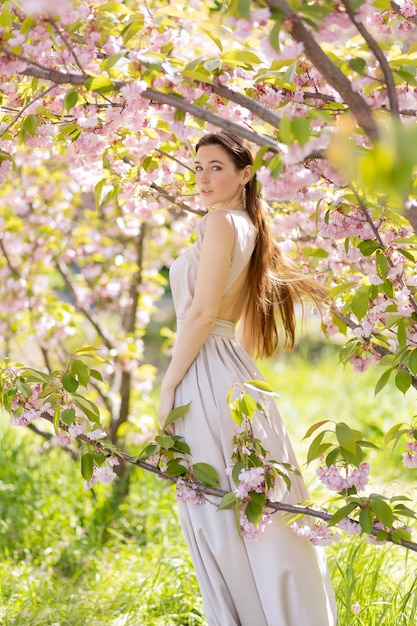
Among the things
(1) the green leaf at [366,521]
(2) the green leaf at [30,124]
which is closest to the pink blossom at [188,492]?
(1) the green leaf at [366,521]

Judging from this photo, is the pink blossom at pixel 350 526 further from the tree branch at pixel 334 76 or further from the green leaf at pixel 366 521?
the tree branch at pixel 334 76

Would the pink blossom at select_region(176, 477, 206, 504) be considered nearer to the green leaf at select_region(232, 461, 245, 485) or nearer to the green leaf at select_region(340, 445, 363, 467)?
the green leaf at select_region(232, 461, 245, 485)

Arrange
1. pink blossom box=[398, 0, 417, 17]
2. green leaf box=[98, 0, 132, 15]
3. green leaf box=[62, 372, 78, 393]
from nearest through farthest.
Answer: green leaf box=[98, 0, 132, 15]
pink blossom box=[398, 0, 417, 17]
green leaf box=[62, 372, 78, 393]

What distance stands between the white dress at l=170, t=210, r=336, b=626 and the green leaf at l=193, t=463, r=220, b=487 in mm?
61

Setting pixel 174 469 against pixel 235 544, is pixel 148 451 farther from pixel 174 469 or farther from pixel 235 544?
pixel 235 544

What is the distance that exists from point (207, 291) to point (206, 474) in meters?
0.54

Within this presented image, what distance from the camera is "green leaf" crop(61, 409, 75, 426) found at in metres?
1.98

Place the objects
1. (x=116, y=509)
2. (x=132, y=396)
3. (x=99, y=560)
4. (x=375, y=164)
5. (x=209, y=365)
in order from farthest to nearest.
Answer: (x=132, y=396)
(x=116, y=509)
(x=99, y=560)
(x=209, y=365)
(x=375, y=164)

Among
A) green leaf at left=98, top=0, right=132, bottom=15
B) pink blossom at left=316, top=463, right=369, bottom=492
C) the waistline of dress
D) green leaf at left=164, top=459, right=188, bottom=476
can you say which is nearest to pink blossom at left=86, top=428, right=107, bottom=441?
green leaf at left=164, top=459, right=188, bottom=476

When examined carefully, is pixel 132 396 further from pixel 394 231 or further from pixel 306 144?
pixel 306 144

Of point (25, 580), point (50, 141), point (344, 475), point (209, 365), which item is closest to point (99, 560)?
point (25, 580)

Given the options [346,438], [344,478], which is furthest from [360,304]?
[344,478]

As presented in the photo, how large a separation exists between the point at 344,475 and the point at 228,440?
0.40 m

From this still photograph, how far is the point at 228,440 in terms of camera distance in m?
2.25
